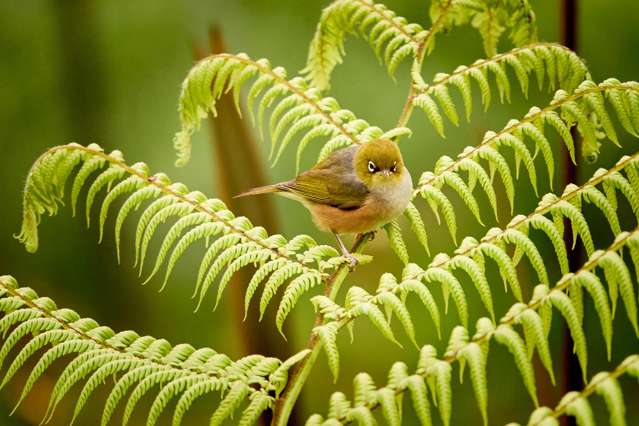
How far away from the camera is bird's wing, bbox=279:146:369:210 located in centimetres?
171

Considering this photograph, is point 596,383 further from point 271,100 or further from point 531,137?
point 271,100

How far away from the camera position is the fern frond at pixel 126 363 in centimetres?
114

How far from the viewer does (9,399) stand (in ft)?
7.82

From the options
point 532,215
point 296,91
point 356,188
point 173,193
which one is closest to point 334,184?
point 356,188

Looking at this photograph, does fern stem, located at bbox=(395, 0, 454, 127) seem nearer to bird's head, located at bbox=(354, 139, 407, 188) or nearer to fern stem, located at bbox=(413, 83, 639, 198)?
bird's head, located at bbox=(354, 139, 407, 188)

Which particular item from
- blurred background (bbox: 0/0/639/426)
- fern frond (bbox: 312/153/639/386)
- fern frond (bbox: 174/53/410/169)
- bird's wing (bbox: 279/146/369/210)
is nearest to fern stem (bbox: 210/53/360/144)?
fern frond (bbox: 174/53/410/169)

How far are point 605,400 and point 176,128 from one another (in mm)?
2206

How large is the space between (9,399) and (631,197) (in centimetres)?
219

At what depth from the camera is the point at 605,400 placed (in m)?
0.90

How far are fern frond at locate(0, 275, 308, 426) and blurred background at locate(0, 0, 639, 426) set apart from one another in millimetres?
1150

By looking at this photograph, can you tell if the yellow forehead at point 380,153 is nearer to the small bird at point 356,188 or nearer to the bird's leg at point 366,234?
the small bird at point 356,188

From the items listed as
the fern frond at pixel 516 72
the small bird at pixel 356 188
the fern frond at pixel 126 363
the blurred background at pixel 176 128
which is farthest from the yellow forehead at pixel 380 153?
the blurred background at pixel 176 128

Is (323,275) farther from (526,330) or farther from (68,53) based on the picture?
(68,53)

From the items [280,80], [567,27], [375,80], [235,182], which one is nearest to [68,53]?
[235,182]
